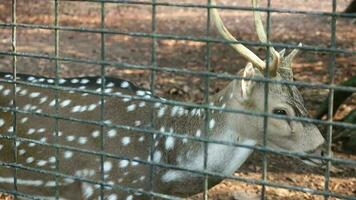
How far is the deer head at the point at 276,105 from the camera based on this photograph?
374 cm

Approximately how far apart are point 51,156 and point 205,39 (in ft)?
6.18

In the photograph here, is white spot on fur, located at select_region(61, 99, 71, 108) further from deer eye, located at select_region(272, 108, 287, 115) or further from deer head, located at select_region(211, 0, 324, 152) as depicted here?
deer eye, located at select_region(272, 108, 287, 115)

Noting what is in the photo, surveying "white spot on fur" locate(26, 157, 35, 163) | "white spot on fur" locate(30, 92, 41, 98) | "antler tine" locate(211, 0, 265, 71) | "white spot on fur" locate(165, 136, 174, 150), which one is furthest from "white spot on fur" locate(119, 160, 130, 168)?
"antler tine" locate(211, 0, 265, 71)

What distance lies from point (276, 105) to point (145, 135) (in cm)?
89

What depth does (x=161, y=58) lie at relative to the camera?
1057cm

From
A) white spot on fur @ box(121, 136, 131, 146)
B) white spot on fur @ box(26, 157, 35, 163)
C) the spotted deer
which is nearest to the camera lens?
the spotted deer

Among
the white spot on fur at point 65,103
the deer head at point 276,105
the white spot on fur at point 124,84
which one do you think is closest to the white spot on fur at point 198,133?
the deer head at point 276,105

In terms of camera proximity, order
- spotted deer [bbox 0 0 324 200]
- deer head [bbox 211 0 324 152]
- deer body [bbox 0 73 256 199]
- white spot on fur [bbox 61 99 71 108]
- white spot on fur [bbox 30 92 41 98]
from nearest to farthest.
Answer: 1. deer head [bbox 211 0 324 152]
2. spotted deer [bbox 0 0 324 200]
3. deer body [bbox 0 73 256 199]
4. white spot on fur [bbox 61 99 71 108]
5. white spot on fur [bbox 30 92 41 98]

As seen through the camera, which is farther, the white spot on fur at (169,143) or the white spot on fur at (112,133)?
the white spot on fur at (112,133)

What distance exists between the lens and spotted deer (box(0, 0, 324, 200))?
12.6 feet

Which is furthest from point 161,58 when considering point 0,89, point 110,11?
point 0,89

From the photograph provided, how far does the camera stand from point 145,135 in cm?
422

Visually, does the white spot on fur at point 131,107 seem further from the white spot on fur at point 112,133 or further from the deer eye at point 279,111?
the deer eye at point 279,111

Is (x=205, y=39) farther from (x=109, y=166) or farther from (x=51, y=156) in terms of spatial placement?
(x=51, y=156)
